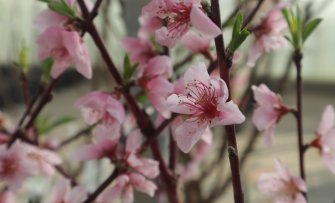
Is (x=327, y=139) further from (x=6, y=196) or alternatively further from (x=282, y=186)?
(x=6, y=196)

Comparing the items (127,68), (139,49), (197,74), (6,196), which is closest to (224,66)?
(197,74)

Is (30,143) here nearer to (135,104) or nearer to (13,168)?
(13,168)

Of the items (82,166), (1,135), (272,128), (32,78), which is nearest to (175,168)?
(272,128)

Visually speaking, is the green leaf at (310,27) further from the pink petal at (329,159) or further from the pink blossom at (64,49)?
the pink blossom at (64,49)

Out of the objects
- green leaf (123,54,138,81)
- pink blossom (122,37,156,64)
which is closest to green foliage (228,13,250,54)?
green leaf (123,54,138,81)

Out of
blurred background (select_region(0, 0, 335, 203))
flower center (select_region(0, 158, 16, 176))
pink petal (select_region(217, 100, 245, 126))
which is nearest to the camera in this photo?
pink petal (select_region(217, 100, 245, 126))

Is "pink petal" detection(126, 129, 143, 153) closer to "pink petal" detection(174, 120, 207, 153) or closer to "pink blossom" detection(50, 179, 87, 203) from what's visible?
"pink blossom" detection(50, 179, 87, 203)
